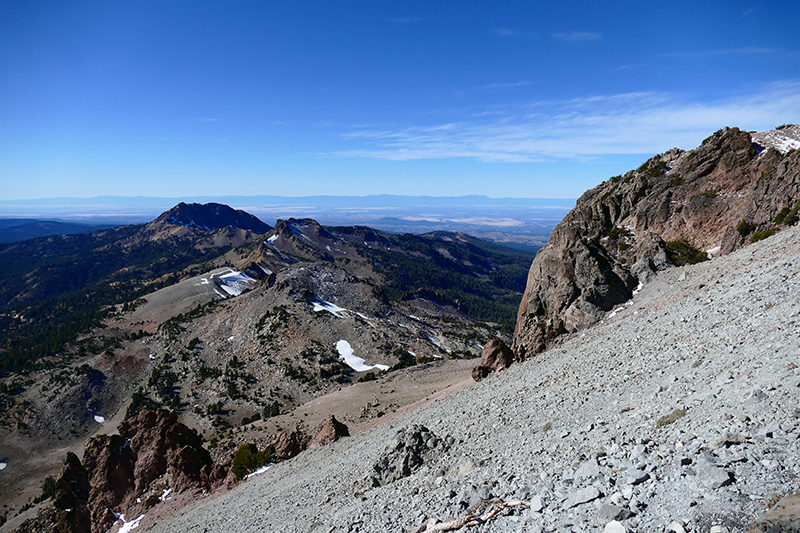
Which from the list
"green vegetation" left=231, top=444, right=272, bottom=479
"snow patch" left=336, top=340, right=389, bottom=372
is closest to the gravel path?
"green vegetation" left=231, top=444, right=272, bottom=479

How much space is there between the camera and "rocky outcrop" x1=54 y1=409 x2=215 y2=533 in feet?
95.6

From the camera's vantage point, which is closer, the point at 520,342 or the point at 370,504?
the point at 370,504

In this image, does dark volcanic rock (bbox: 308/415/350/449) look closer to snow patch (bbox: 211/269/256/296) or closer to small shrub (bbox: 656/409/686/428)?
small shrub (bbox: 656/409/686/428)

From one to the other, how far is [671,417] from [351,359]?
2406 inches

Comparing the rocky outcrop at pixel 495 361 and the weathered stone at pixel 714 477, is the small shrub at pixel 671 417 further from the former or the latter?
the rocky outcrop at pixel 495 361

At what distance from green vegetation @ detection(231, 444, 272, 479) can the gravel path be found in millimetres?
2466

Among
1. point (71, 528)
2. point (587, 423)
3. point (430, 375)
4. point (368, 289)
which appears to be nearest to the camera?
point (587, 423)

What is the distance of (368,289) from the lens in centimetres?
11012

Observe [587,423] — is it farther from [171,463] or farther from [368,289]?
[368,289]

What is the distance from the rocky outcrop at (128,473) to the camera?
1147 inches

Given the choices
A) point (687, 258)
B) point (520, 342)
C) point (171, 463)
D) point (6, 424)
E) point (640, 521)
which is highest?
point (687, 258)

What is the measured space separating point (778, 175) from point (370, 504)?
36861mm

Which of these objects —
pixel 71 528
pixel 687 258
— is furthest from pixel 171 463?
pixel 687 258

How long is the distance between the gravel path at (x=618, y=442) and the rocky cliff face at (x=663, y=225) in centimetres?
531
